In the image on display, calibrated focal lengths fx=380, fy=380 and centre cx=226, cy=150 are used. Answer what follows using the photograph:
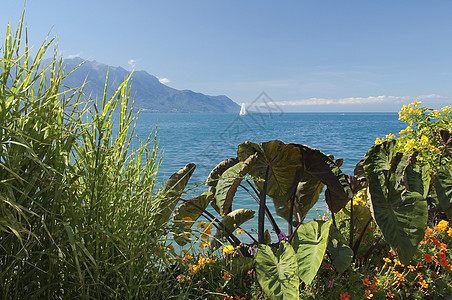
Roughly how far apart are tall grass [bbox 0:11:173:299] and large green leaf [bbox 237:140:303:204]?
801 mm

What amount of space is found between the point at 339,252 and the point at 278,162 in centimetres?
62

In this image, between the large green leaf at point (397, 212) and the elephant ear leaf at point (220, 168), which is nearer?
the large green leaf at point (397, 212)

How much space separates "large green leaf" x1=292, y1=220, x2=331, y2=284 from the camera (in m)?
1.90

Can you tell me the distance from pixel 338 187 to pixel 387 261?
1.87 ft

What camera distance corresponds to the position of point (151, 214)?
1691 millimetres

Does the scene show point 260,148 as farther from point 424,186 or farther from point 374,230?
point 374,230

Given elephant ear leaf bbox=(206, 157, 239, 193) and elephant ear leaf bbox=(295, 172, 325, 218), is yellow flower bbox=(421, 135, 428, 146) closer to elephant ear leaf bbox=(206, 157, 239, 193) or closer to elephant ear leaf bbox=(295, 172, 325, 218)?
elephant ear leaf bbox=(295, 172, 325, 218)

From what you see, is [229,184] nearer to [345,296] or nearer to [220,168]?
[220,168]

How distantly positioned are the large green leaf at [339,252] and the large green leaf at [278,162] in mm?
386

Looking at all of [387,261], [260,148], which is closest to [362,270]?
[387,261]

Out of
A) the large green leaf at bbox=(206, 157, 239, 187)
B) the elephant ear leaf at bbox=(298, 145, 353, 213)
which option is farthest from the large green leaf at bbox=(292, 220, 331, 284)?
the large green leaf at bbox=(206, 157, 239, 187)

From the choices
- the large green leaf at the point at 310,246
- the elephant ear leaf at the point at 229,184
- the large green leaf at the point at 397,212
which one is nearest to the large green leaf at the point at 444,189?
the large green leaf at the point at 397,212

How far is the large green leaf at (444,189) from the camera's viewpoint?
2656 millimetres

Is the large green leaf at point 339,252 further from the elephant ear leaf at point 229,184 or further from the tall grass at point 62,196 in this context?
the tall grass at point 62,196
